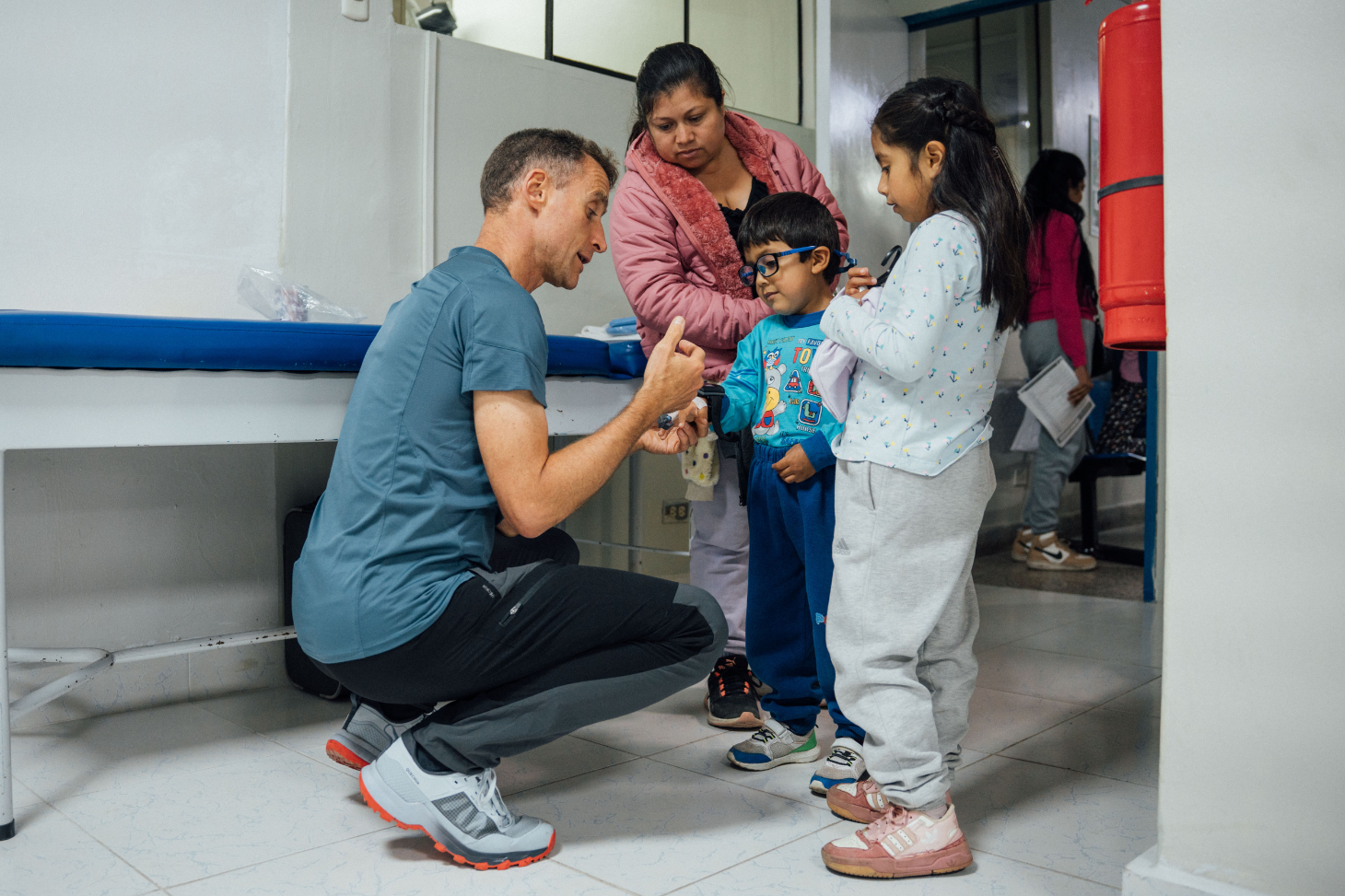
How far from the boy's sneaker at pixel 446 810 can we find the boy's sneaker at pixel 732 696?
27.6 inches

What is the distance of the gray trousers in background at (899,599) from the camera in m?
1.38

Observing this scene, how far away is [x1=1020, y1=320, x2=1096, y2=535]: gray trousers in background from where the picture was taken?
4109mm

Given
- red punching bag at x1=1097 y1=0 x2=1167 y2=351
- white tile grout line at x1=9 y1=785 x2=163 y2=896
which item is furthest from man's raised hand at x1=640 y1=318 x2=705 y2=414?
white tile grout line at x1=9 y1=785 x2=163 y2=896

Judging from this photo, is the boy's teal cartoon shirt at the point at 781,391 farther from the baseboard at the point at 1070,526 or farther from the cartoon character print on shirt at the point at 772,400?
Result: the baseboard at the point at 1070,526

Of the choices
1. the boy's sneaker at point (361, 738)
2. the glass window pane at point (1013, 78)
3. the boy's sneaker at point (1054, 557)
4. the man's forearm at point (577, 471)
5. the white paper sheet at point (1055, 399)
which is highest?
the glass window pane at point (1013, 78)

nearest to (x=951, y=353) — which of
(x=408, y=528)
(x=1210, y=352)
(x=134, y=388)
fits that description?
(x=1210, y=352)

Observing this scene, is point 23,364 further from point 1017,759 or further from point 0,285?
point 1017,759

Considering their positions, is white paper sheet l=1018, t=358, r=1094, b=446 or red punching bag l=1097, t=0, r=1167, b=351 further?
white paper sheet l=1018, t=358, r=1094, b=446

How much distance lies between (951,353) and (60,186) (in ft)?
5.98

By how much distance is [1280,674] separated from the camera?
1.05 metres

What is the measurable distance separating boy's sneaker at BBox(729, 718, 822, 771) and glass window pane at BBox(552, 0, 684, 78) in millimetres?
2092

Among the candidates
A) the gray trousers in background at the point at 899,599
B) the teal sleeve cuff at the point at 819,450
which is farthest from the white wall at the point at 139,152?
the gray trousers in background at the point at 899,599

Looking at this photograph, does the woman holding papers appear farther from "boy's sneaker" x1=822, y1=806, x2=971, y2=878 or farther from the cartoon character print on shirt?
"boy's sneaker" x1=822, y1=806, x2=971, y2=878

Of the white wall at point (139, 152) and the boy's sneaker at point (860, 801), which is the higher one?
the white wall at point (139, 152)
